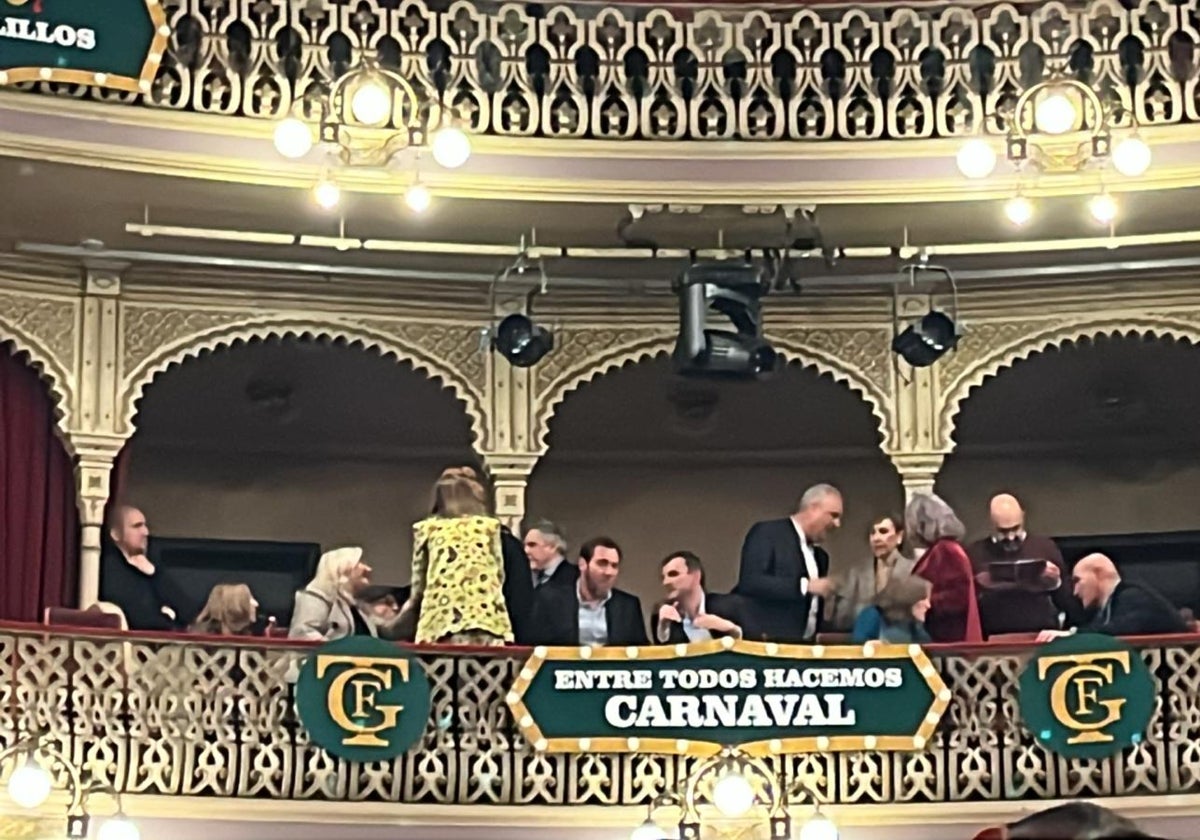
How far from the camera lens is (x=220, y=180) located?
427 inches

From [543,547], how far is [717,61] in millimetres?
3098

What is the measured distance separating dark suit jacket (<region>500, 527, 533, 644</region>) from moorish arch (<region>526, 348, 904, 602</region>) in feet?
10.7

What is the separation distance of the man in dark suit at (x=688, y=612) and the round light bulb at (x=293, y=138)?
2.68 m

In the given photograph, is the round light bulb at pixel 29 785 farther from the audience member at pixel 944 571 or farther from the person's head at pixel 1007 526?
the person's head at pixel 1007 526

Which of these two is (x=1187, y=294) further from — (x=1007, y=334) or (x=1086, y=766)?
(x=1086, y=766)

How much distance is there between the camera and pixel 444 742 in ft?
32.1

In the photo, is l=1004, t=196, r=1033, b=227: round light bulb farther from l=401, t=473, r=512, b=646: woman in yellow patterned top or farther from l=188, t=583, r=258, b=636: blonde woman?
l=188, t=583, r=258, b=636: blonde woman

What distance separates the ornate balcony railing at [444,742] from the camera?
9406 mm

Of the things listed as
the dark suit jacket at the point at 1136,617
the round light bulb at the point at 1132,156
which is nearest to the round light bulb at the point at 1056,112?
the round light bulb at the point at 1132,156

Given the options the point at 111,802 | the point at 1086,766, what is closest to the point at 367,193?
the point at 111,802

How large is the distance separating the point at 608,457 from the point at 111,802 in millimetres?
5077

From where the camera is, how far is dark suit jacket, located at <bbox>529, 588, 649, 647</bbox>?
995 cm

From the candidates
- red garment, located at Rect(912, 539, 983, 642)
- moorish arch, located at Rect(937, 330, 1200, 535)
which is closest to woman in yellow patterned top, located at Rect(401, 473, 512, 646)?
red garment, located at Rect(912, 539, 983, 642)

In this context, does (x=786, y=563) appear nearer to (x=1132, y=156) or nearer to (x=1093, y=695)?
(x=1093, y=695)
